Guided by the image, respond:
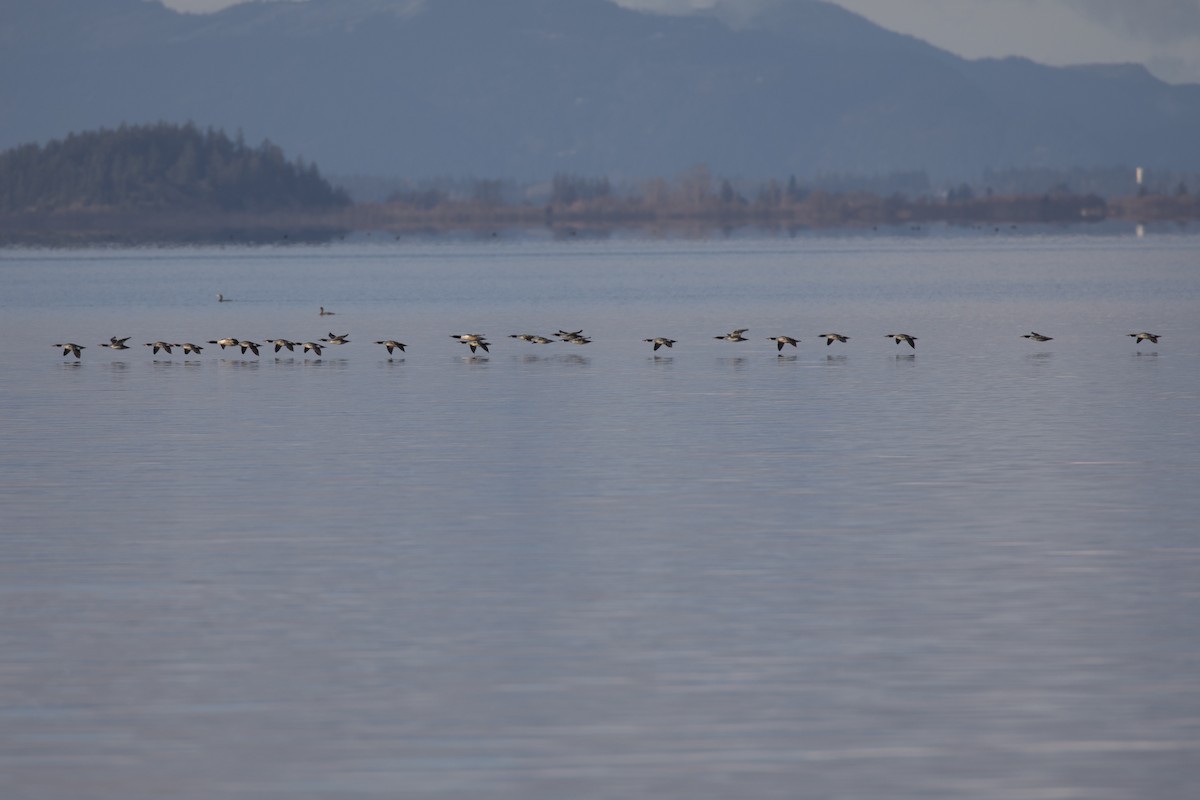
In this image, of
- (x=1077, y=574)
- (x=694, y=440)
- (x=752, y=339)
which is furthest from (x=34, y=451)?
(x=752, y=339)

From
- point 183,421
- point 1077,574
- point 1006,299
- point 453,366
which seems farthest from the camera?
point 1006,299

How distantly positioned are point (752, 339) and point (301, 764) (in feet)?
134

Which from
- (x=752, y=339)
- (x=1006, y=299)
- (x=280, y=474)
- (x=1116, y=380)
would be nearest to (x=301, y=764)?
(x=280, y=474)

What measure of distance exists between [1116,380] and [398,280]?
77998 millimetres

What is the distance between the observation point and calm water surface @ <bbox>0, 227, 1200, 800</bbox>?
12.4m

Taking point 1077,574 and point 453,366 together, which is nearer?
point 1077,574

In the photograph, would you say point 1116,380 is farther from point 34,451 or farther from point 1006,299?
point 1006,299

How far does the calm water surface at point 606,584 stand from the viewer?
1238 cm

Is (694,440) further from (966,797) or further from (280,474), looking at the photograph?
(966,797)

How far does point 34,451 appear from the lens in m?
28.1

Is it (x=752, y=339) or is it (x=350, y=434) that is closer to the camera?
(x=350, y=434)

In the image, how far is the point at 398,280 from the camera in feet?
368

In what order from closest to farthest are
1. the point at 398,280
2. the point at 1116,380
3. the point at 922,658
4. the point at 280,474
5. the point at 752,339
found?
the point at 922,658 < the point at 280,474 < the point at 1116,380 < the point at 752,339 < the point at 398,280

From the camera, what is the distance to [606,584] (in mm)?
17469
